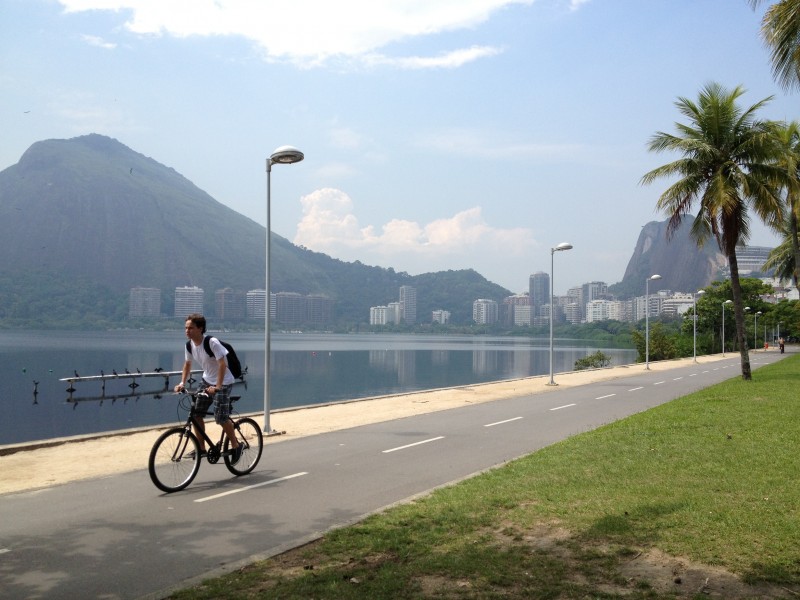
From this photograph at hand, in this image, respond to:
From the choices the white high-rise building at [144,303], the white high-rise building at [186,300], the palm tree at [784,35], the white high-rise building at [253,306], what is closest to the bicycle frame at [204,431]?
the palm tree at [784,35]

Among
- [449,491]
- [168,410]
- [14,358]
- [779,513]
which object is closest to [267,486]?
[449,491]

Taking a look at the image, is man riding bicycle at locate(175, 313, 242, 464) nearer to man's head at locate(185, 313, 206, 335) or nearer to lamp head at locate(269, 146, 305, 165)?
man's head at locate(185, 313, 206, 335)

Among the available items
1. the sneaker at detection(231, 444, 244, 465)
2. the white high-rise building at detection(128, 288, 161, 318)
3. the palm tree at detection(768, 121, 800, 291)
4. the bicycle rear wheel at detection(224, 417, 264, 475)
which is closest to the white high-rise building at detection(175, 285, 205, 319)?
the white high-rise building at detection(128, 288, 161, 318)

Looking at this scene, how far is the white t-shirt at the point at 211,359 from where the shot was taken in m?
7.94

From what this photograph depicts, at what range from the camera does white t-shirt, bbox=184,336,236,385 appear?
7938 mm

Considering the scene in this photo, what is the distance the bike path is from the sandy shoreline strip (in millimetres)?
619

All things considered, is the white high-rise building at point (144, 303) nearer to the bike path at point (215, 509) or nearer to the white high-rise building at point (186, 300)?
the white high-rise building at point (186, 300)

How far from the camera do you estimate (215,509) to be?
6.90m

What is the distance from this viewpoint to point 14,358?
223ft

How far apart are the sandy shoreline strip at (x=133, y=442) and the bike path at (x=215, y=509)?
0.62m

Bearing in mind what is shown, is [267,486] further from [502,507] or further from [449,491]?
[502,507]

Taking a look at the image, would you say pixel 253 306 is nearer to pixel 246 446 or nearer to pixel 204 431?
pixel 246 446

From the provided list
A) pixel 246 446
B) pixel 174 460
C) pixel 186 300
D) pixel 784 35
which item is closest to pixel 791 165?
pixel 784 35

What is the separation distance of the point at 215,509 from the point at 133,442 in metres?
5.93
